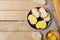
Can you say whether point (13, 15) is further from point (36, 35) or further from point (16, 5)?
point (36, 35)

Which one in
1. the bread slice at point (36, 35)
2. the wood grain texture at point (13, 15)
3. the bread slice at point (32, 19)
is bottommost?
the bread slice at point (36, 35)

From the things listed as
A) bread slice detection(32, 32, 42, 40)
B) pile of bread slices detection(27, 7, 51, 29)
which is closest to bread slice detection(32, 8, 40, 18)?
pile of bread slices detection(27, 7, 51, 29)

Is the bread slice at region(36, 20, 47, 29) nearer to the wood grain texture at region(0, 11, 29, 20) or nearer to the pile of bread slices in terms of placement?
the pile of bread slices

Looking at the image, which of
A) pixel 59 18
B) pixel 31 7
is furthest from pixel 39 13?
pixel 59 18

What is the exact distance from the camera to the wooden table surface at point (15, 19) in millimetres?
1071

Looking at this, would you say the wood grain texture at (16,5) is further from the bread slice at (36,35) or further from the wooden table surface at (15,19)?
the bread slice at (36,35)

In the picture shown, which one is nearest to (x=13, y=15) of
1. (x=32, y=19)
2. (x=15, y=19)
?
(x=15, y=19)

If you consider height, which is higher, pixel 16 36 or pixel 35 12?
pixel 35 12

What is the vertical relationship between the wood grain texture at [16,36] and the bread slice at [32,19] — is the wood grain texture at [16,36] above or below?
below

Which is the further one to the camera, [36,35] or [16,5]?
[16,5]

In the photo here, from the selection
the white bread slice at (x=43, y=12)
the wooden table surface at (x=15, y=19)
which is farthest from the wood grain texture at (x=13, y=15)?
the white bread slice at (x=43, y=12)

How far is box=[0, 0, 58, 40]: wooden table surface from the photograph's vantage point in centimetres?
107

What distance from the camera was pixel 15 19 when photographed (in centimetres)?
112

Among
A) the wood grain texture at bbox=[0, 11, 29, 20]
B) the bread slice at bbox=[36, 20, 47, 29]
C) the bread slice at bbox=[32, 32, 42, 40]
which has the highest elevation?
the wood grain texture at bbox=[0, 11, 29, 20]
